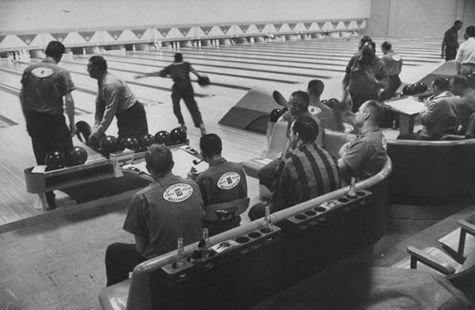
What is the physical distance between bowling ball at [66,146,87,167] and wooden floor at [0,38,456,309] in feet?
1.19

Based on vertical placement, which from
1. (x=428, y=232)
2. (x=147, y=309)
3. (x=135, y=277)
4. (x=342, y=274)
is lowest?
(x=428, y=232)

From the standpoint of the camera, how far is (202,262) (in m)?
1.72

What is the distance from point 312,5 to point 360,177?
2257 cm

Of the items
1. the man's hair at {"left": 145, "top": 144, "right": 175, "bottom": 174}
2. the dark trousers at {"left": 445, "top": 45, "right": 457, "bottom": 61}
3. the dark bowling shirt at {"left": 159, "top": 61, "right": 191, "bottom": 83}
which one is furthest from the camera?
the dark trousers at {"left": 445, "top": 45, "right": 457, "bottom": 61}

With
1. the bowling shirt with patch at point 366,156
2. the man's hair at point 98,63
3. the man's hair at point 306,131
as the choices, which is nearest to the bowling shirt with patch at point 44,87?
the man's hair at point 98,63

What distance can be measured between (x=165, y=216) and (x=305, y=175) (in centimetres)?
83

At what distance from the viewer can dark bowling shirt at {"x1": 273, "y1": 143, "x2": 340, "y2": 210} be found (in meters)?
2.59

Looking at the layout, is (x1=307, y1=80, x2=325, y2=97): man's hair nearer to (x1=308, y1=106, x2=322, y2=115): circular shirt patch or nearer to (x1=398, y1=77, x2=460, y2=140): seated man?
(x1=308, y1=106, x2=322, y2=115): circular shirt patch

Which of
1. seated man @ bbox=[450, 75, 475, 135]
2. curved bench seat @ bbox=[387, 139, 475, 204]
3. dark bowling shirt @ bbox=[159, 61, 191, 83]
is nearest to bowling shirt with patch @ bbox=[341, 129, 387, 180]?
curved bench seat @ bbox=[387, 139, 475, 204]

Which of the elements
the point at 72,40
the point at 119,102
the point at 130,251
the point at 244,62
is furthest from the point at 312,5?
the point at 130,251

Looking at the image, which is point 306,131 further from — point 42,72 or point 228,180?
point 42,72

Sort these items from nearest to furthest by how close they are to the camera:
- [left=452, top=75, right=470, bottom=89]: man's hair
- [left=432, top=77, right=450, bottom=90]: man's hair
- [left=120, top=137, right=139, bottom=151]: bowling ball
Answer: [left=120, top=137, right=139, bottom=151]: bowling ball → [left=452, top=75, right=470, bottom=89]: man's hair → [left=432, top=77, right=450, bottom=90]: man's hair

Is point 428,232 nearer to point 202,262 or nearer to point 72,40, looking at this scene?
point 202,262

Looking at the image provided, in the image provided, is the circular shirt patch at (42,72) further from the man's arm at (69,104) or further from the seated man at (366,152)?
the seated man at (366,152)
